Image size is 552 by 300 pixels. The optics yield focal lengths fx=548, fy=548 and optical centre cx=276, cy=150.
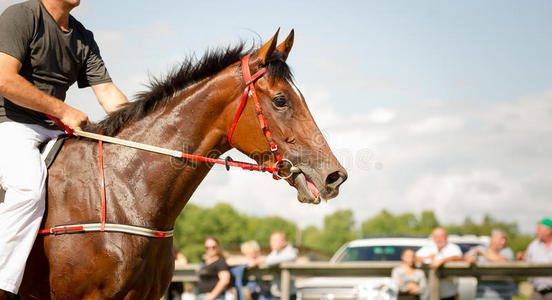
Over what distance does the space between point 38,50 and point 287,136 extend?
5.89 feet

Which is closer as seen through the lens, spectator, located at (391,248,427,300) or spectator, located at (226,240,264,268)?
spectator, located at (391,248,427,300)

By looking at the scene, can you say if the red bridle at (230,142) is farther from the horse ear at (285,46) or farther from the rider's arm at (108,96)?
the rider's arm at (108,96)

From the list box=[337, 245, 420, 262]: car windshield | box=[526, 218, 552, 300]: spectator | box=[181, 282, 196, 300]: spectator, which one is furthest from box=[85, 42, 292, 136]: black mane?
box=[337, 245, 420, 262]: car windshield

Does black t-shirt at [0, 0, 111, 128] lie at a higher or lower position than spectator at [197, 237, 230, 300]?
higher

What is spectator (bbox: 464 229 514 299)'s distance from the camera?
7863 millimetres

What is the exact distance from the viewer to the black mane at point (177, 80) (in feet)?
12.7

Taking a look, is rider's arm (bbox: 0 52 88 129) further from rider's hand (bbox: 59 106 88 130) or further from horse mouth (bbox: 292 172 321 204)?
horse mouth (bbox: 292 172 321 204)

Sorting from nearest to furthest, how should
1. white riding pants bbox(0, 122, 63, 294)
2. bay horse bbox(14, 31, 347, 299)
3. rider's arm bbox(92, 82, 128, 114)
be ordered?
white riding pants bbox(0, 122, 63, 294) → bay horse bbox(14, 31, 347, 299) → rider's arm bbox(92, 82, 128, 114)

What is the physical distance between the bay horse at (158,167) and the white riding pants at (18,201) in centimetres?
13

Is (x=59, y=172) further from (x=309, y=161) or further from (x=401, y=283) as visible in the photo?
(x=401, y=283)

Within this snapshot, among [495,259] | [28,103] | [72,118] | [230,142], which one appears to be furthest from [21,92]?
[495,259]

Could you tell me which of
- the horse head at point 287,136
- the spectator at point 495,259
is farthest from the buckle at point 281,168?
the spectator at point 495,259

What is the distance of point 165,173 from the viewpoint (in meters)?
3.71

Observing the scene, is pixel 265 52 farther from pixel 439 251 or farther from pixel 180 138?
pixel 439 251
